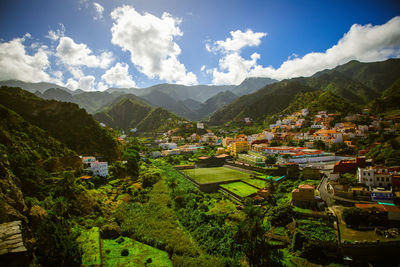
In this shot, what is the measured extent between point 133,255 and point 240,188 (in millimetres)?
17546

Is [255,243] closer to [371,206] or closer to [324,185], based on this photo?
[371,206]

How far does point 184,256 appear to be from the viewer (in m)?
17.0

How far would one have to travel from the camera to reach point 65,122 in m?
43.9

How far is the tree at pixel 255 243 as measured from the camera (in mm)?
16159

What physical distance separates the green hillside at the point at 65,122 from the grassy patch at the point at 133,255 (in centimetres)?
2829

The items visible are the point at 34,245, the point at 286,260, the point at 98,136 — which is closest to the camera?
the point at 34,245

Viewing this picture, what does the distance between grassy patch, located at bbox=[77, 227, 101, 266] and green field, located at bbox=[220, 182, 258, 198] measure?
670 inches

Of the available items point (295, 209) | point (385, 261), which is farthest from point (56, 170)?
point (385, 261)

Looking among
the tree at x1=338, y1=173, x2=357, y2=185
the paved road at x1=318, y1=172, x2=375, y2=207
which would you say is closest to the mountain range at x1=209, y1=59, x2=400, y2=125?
the tree at x1=338, y1=173, x2=357, y2=185

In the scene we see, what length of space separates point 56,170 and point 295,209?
32.6 meters

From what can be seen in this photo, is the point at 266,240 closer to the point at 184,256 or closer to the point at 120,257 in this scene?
the point at 184,256

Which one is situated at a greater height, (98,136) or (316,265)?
(98,136)

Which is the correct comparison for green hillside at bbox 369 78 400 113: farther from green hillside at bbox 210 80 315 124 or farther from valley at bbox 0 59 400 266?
green hillside at bbox 210 80 315 124

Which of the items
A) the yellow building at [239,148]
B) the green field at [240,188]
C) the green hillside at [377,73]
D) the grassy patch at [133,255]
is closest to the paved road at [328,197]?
the green field at [240,188]
